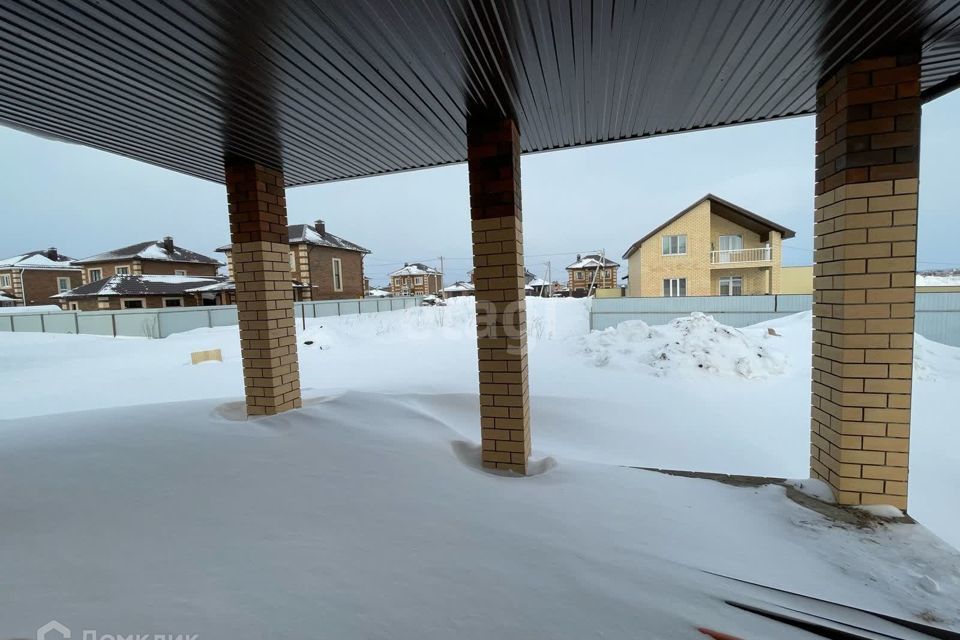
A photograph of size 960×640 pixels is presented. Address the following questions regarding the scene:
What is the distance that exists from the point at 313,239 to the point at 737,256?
80.7ft

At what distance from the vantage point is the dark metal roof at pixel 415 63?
2.11 m

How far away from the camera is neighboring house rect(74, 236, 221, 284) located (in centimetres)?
2619

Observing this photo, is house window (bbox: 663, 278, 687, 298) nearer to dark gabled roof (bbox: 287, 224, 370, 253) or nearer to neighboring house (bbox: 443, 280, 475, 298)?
dark gabled roof (bbox: 287, 224, 370, 253)

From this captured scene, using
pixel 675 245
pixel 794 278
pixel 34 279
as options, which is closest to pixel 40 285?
pixel 34 279

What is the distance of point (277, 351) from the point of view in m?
4.30

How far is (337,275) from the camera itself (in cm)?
2547

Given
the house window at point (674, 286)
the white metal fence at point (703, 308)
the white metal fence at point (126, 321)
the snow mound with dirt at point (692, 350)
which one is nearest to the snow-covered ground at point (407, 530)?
the snow mound with dirt at point (692, 350)

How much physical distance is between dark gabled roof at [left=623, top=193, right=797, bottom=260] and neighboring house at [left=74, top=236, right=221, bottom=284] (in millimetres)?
32477

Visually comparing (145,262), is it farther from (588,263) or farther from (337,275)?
(588,263)

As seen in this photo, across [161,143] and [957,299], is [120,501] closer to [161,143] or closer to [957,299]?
[161,143]

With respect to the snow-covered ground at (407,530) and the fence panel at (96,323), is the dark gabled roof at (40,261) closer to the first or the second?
the fence panel at (96,323)

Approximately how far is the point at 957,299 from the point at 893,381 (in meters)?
11.9

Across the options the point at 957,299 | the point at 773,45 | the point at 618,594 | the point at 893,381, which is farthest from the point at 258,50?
the point at 957,299

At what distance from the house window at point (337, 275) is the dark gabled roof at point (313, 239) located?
1.06 m
